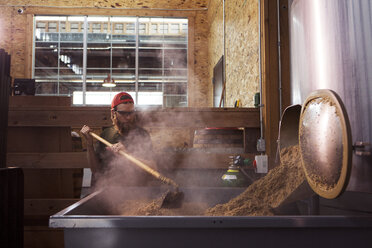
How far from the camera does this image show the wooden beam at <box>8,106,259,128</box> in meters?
2.79

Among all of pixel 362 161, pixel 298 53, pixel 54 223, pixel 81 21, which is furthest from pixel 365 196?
pixel 81 21

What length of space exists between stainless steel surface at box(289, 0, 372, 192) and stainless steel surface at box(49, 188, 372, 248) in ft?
0.73

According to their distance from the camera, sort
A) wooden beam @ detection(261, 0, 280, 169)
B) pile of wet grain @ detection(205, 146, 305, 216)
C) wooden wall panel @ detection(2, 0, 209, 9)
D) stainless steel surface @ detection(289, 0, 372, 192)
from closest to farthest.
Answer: stainless steel surface @ detection(289, 0, 372, 192) → pile of wet grain @ detection(205, 146, 305, 216) → wooden beam @ detection(261, 0, 280, 169) → wooden wall panel @ detection(2, 0, 209, 9)

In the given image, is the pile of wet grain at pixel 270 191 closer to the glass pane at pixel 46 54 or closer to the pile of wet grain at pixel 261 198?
the pile of wet grain at pixel 261 198

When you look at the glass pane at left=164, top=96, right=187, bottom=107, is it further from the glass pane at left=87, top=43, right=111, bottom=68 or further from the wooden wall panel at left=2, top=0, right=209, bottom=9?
the wooden wall panel at left=2, top=0, right=209, bottom=9

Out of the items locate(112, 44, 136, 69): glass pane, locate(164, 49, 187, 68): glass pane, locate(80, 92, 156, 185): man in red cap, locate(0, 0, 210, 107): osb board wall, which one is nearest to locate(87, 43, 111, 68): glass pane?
locate(112, 44, 136, 69): glass pane

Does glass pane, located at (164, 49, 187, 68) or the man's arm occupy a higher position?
glass pane, located at (164, 49, 187, 68)

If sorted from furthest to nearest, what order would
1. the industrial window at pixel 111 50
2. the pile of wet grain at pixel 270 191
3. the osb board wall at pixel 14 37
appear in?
the industrial window at pixel 111 50 < the osb board wall at pixel 14 37 < the pile of wet grain at pixel 270 191

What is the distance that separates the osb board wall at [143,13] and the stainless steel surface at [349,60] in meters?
6.04

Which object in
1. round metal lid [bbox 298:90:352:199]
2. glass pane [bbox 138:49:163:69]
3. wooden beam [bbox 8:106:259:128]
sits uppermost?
glass pane [bbox 138:49:163:69]

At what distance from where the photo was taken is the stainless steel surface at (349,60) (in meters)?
1.05

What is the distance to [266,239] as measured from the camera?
950mm

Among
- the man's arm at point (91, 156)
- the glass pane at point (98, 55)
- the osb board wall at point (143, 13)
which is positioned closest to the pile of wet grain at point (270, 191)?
the man's arm at point (91, 156)

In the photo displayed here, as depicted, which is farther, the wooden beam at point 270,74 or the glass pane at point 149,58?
the glass pane at point 149,58
